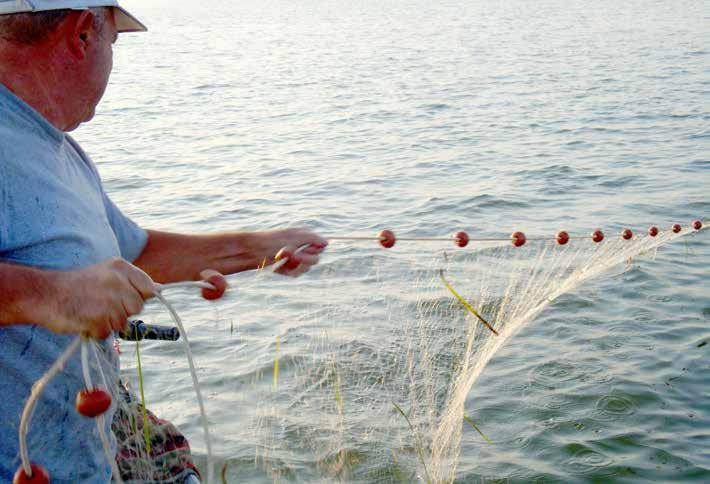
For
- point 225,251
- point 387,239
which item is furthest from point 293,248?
point 387,239

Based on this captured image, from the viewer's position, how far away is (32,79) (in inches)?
90.7

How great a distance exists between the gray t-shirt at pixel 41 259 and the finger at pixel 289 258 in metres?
0.80

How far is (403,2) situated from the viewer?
42.3 m

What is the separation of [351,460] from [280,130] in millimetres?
10024

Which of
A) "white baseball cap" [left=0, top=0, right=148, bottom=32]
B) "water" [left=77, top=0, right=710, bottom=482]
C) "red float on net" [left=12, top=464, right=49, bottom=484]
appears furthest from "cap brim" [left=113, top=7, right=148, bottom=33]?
"water" [left=77, top=0, right=710, bottom=482]

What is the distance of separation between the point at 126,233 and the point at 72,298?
1067 millimetres

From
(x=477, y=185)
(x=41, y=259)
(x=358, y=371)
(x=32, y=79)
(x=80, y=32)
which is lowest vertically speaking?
(x=477, y=185)

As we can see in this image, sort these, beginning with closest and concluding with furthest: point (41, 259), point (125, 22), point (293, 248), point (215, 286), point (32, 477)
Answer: point (32, 477), point (41, 259), point (215, 286), point (125, 22), point (293, 248)

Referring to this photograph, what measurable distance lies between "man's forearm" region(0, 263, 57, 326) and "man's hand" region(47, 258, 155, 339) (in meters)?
0.01

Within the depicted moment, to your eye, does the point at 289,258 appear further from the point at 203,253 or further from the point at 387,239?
the point at 387,239

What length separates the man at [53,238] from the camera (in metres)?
1.92

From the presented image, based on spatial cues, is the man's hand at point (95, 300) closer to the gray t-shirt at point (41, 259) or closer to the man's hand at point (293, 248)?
the gray t-shirt at point (41, 259)

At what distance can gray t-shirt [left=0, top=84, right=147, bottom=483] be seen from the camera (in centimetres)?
209

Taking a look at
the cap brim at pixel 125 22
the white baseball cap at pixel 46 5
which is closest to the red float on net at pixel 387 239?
the cap brim at pixel 125 22
